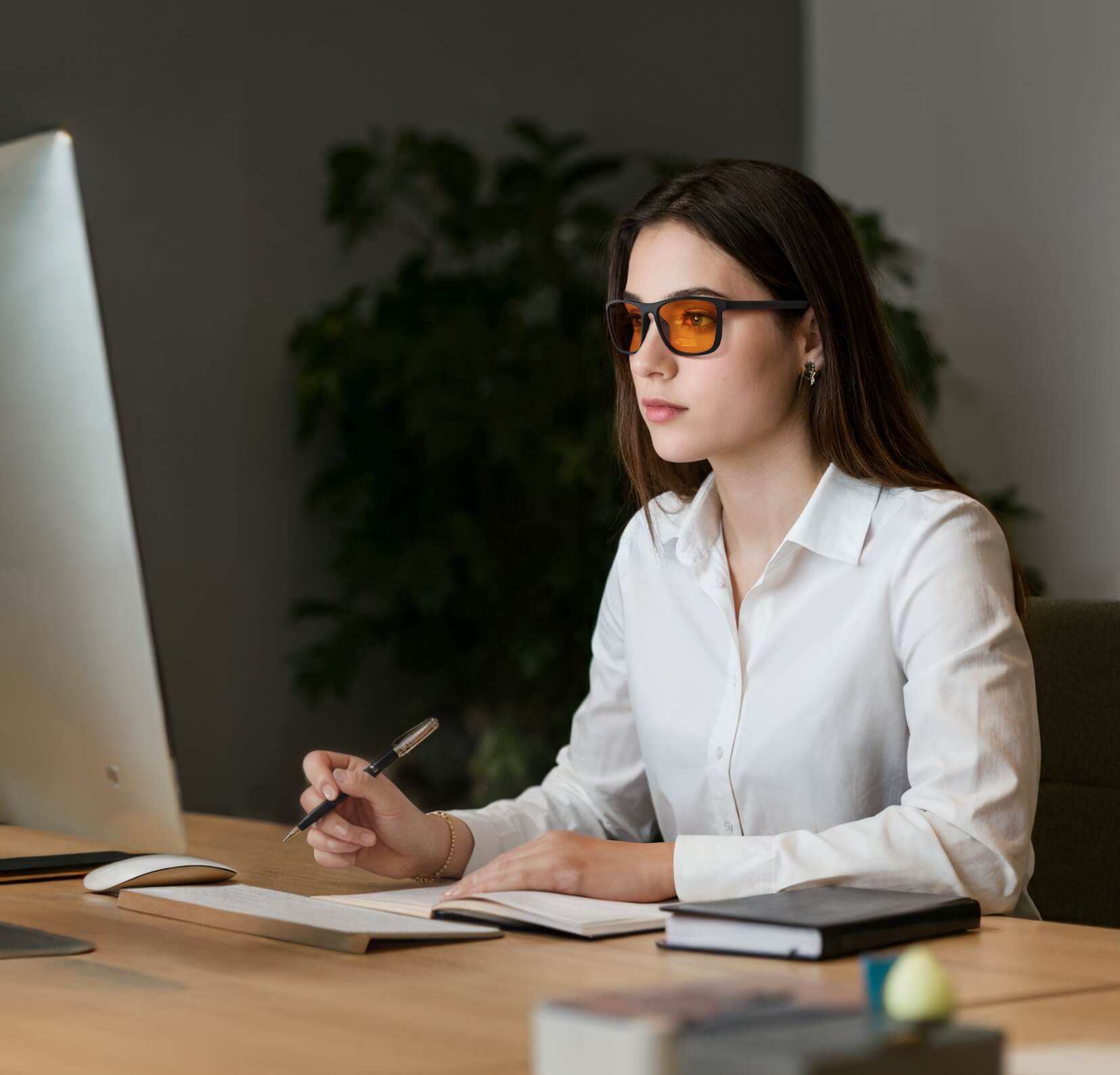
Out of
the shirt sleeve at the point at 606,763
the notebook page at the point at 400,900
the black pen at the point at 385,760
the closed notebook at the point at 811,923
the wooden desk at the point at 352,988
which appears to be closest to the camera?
the wooden desk at the point at 352,988

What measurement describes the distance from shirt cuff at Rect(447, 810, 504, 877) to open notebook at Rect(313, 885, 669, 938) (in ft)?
0.54

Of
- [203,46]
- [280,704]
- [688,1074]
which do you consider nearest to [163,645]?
[280,704]

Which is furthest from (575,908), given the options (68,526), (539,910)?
(68,526)

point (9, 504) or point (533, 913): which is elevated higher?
point (9, 504)

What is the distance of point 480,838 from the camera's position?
4.75 feet

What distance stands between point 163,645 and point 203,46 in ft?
4.28

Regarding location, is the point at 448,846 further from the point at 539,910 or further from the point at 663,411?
the point at 663,411

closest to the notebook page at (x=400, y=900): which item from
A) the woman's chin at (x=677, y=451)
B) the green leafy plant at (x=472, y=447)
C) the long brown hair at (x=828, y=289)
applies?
the woman's chin at (x=677, y=451)

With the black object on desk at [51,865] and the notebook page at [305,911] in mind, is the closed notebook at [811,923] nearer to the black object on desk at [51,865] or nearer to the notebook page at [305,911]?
the notebook page at [305,911]

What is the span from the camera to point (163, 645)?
3.21 metres

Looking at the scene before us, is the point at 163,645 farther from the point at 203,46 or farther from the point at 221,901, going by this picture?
the point at 221,901

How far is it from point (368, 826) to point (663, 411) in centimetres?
49

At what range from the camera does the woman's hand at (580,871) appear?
1.20 metres

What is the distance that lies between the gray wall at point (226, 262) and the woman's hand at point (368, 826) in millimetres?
1895
